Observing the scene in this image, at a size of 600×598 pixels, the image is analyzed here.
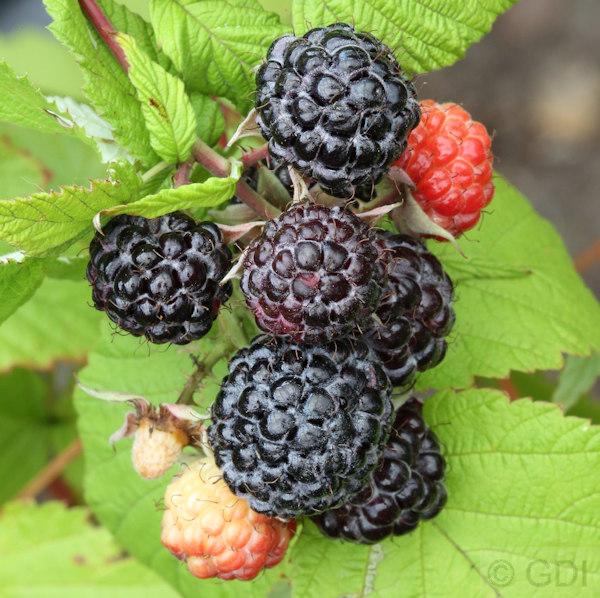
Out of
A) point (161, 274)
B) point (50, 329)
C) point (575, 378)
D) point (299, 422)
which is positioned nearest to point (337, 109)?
point (161, 274)

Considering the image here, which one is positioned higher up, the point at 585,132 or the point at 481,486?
the point at 481,486

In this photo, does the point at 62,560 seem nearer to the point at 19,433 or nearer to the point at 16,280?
the point at 19,433

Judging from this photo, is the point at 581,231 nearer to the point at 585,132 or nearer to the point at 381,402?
the point at 585,132

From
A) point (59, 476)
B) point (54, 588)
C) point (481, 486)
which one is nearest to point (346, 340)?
point (481, 486)

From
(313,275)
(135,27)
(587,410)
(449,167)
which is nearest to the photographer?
(313,275)

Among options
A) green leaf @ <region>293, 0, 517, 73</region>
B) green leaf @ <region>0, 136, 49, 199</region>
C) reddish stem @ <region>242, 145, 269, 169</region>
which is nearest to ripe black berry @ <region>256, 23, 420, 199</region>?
reddish stem @ <region>242, 145, 269, 169</region>

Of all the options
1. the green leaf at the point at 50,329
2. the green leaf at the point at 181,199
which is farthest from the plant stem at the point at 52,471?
the green leaf at the point at 181,199
